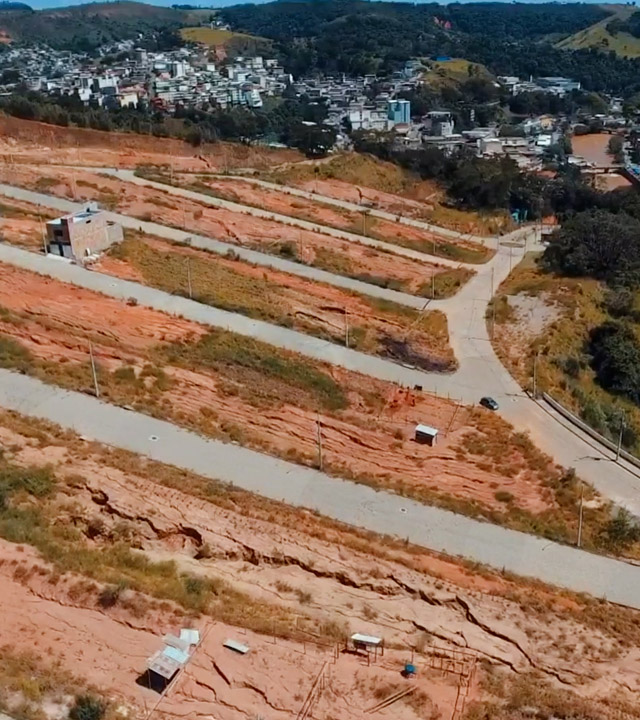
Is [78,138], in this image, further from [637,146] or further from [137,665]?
[637,146]

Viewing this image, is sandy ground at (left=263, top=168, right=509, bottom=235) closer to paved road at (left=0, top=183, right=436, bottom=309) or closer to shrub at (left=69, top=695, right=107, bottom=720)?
paved road at (left=0, top=183, right=436, bottom=309)

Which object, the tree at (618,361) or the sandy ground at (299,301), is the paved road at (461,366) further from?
the tree at (618,361)

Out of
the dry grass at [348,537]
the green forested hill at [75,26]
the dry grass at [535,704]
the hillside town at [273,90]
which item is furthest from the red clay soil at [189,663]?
the green forested hill at [75,26]

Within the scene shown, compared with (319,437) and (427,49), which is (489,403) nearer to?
(319,437)

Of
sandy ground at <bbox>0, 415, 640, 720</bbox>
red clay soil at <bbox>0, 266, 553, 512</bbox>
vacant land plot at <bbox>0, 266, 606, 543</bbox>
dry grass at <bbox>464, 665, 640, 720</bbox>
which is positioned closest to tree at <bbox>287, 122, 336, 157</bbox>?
vacant land plot at <bbox>0, 266, 606, 543</bbox>

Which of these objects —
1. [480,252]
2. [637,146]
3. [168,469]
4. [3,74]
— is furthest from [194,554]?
[3,74]
